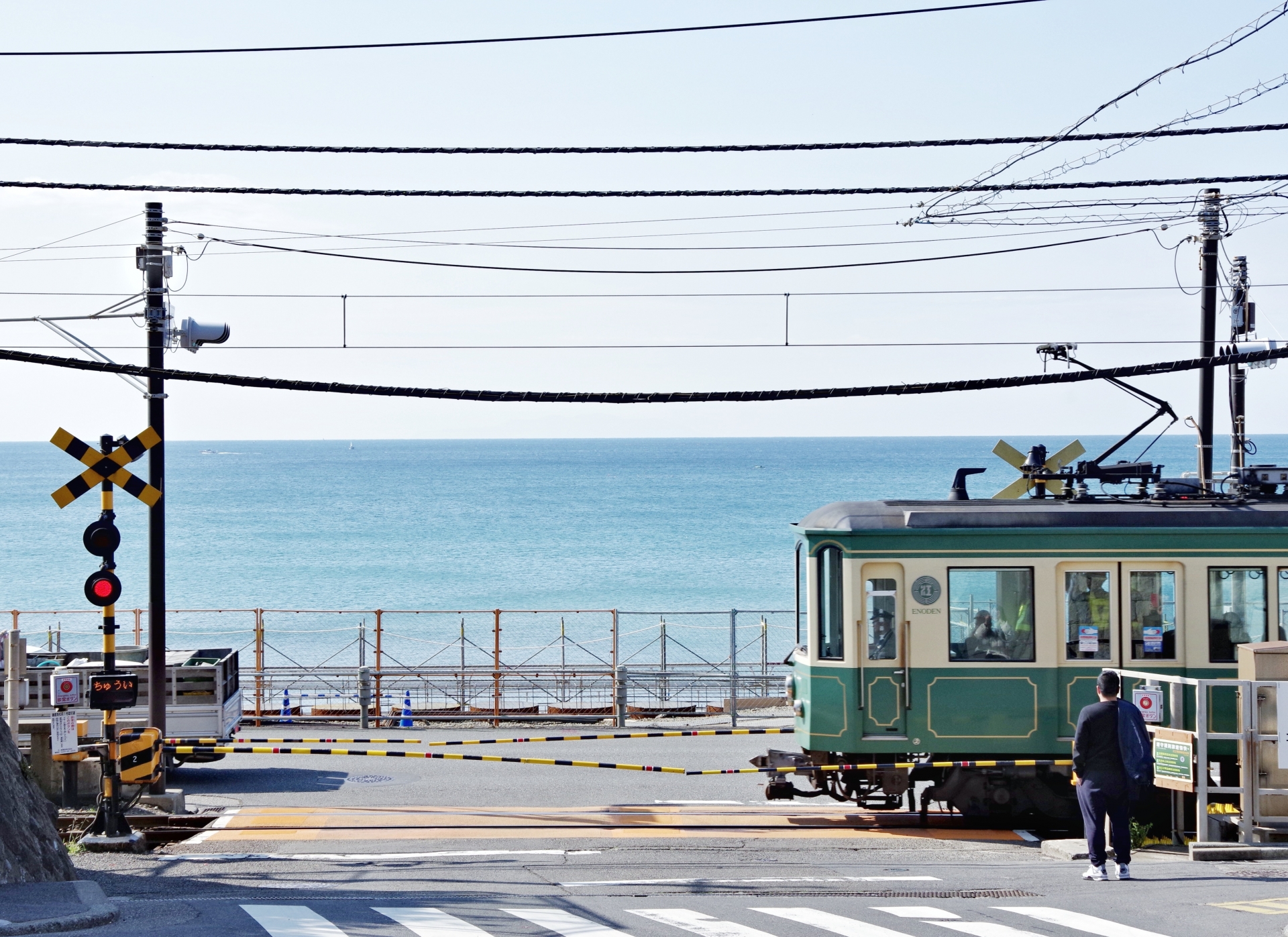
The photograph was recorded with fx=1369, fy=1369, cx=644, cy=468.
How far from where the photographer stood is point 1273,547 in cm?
1319

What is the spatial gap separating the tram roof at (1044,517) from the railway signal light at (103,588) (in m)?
6.55

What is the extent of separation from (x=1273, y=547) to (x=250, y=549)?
85710 mm

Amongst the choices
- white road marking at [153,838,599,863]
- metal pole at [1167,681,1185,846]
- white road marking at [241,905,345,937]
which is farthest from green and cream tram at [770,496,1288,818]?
white road marking at [241,905,345,937]

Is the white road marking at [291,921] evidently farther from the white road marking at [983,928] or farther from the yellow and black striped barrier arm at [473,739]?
the yellow and black striped barrier arm at [473,739]

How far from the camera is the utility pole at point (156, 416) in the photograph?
14.5m

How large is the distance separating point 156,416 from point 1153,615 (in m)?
10.4

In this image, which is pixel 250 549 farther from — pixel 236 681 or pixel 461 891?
pixel 461 891

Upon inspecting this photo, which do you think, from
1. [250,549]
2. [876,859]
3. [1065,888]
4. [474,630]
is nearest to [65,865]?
[876,859]

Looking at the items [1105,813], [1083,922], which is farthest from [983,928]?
[1105,813]

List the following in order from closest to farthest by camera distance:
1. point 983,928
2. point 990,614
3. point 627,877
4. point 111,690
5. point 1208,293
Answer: point 983,928
point 627,877
point 111,690
point 990,614
point 1208,293

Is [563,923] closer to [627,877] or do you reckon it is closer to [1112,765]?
[627,877]

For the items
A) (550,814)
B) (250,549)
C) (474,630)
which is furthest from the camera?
(250,549)

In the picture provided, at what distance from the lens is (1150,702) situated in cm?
1235

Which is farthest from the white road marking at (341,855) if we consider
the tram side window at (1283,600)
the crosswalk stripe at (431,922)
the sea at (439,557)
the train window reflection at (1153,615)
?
the sea at (439,557)
